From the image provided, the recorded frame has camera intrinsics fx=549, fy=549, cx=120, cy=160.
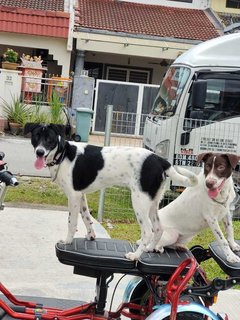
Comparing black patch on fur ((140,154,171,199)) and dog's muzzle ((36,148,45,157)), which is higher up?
dog's muzzle ((36,148,45,157))

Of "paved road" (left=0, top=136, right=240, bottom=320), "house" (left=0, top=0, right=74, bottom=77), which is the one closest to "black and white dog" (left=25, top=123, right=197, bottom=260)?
"paved road" (left=0, top=136, right=240, bottom=320)

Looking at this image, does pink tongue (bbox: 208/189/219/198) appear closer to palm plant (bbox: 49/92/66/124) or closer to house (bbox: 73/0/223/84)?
palm plant (bbox: 49/92/66/124)

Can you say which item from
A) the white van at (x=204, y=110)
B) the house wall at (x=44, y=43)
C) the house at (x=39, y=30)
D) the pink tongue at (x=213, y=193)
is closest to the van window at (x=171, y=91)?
the white van at (x=204, y=110)

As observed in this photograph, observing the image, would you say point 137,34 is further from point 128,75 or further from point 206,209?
point 206,209

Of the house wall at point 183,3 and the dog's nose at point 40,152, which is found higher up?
the house wall at point 183,3

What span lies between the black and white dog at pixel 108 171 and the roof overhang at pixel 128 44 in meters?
15.9

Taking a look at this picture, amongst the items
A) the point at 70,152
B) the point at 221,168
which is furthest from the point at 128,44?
the point at 221,168

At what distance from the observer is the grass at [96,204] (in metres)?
7.40

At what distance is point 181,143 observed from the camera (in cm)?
942

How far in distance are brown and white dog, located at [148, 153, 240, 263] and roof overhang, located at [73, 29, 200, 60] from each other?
15915mm

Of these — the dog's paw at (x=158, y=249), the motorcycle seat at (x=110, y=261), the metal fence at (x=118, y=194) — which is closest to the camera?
the motorcycle seat at (x=110, y=261)

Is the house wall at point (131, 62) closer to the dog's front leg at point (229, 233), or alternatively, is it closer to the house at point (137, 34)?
the house at point (137, 34)

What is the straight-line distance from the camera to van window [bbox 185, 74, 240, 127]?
376 inches

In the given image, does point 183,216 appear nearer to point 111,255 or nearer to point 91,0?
point 111,255
